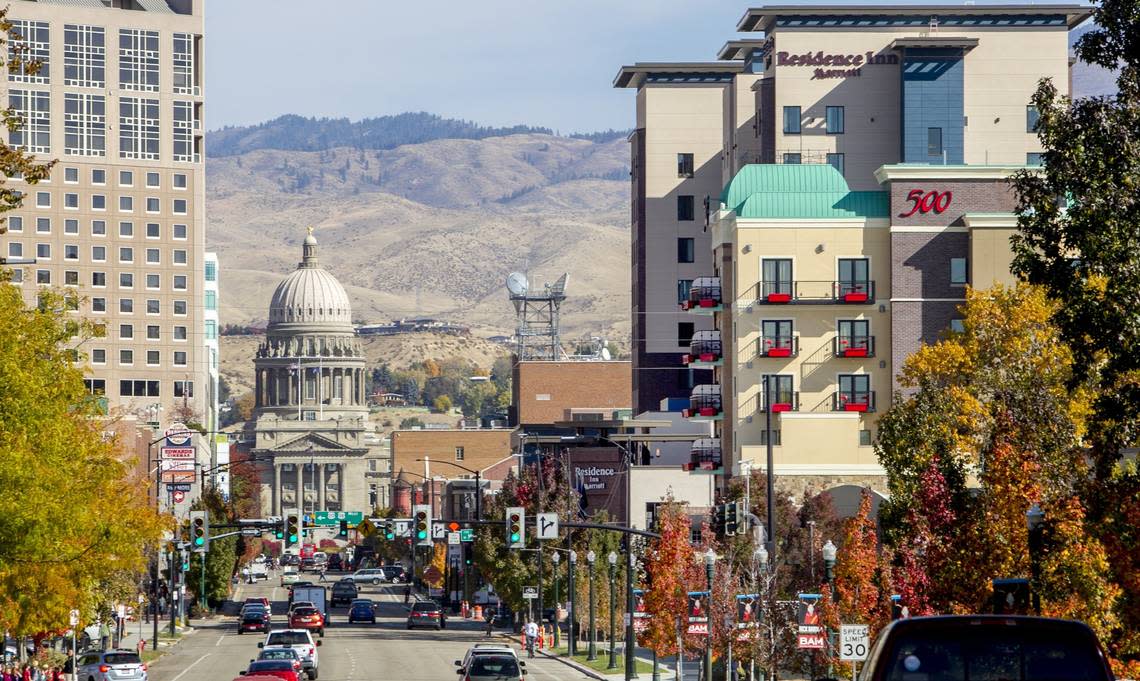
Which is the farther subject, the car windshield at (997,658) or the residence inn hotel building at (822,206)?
the residence inn hotel building at (822,206)

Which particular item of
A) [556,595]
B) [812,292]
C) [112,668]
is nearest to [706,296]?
[812,292]

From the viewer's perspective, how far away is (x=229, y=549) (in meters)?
135

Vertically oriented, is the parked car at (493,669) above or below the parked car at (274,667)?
above

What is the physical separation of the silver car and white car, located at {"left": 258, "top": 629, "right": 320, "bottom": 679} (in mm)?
4277

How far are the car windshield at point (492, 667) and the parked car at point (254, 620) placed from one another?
57.9m

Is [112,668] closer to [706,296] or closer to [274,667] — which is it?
[274,667]

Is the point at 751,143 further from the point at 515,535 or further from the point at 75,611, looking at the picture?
the point at 75,611

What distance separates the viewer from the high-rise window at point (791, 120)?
367 ft

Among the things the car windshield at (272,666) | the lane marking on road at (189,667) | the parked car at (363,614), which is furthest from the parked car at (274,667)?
the parked car at (363,614)

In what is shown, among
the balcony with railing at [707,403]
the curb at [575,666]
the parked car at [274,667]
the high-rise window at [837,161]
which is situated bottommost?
the curb at [575,666]

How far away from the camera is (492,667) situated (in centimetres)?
5184

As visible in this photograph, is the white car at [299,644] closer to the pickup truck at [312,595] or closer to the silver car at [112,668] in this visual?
the silver car at [112,668]

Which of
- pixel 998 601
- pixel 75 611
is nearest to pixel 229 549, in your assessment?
pixel 75 611

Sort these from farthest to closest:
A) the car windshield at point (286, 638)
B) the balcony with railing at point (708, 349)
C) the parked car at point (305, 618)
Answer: the balcony with railing at point (708, 349) → the parked car at point (305, 618) → the car windshield at point (286, 638)
